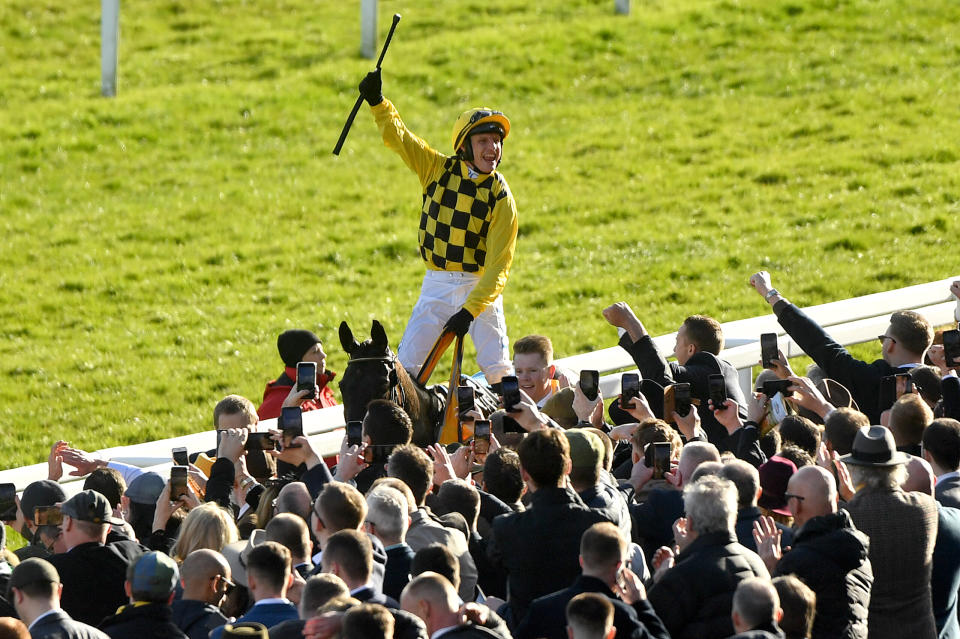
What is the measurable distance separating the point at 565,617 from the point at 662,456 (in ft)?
4.41

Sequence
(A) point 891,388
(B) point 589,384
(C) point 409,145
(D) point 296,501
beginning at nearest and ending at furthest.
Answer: (D) point 296,501
(B) point 589,384
(A) point 891,388
(C) point 409,145

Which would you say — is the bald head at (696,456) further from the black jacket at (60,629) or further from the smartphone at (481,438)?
the black jacket at (60,629)

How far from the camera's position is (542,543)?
489cm

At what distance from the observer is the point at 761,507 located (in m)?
5.46

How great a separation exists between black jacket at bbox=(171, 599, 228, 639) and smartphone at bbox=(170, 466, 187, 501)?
111cm

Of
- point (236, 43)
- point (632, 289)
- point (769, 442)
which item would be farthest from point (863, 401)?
point (236, 43)

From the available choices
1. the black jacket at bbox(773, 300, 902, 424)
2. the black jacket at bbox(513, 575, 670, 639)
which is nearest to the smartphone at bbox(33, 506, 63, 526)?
the black jacket at bbox(513, 575, 670, 639)

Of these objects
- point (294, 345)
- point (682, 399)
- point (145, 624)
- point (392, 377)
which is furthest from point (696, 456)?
point (294, 345)

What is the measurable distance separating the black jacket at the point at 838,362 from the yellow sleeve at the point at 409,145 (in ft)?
6.41

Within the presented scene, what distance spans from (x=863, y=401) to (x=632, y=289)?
5.45 m

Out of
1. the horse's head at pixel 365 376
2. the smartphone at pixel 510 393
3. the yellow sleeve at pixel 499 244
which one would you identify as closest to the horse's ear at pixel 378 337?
the horse's head at pixel 365 376

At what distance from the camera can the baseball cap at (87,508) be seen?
5.05 meters

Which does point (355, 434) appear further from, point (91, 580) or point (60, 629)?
point (60, 629)

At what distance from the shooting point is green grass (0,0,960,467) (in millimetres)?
11977
